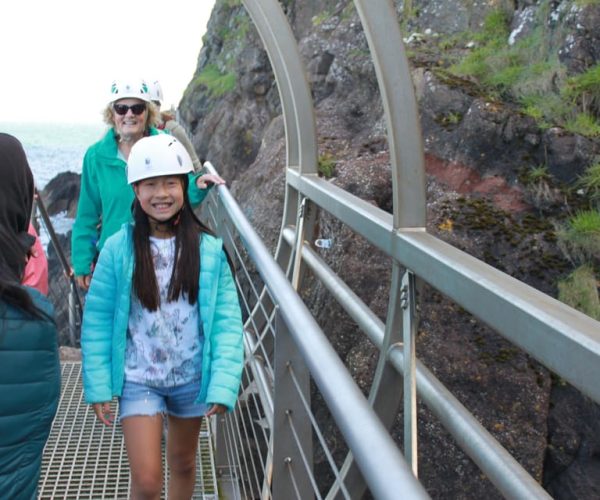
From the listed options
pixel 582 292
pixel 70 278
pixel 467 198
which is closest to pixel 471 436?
pixel 582 292

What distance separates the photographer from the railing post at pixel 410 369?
105 inches

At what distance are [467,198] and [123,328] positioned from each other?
9.30ft

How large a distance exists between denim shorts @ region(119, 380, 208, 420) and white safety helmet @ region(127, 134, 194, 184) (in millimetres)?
722

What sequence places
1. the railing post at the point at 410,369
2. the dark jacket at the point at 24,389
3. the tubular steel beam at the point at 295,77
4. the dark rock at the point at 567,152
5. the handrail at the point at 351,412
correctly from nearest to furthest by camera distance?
the handrail at the point at 351,412 → the dark jacket at the point at 24,389 → the railing post at the point at 410,369 → the tubular steel beam at the point at 295,77 → the dark rock at the point at 567,152

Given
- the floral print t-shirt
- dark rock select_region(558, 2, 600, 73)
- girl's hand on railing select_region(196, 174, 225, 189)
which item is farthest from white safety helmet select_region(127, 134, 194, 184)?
dark rock select_region(558, 2, 600, 73)

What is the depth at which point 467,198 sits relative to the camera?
499 centimetres

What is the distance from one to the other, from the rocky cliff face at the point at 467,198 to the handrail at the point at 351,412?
2069mm

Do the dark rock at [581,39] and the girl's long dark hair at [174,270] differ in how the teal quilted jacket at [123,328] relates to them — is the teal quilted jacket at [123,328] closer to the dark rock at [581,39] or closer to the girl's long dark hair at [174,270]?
the girl's long dark hair at [174,270]

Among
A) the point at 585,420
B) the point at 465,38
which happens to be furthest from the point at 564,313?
the point at 465,38

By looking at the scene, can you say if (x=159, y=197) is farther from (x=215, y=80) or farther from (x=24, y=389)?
(x=215, y=80)

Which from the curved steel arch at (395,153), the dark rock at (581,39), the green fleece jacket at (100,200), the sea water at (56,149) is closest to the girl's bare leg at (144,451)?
the curved steel arch at (395,153)

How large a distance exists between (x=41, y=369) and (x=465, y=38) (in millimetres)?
5760

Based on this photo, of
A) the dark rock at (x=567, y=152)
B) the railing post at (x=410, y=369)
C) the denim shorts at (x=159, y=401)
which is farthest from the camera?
the dark rock at (x=567, y=152)

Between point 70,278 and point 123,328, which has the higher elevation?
point 123,328
